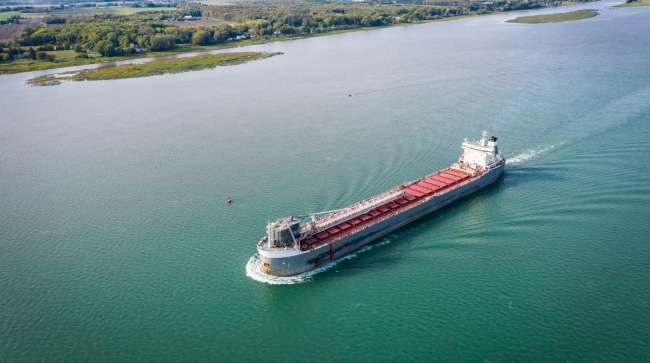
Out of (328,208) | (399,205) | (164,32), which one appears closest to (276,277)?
(328,208)

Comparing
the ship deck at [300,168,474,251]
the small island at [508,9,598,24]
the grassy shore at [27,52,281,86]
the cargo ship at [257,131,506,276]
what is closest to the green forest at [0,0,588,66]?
the grassy shore at [27,52,281,86]

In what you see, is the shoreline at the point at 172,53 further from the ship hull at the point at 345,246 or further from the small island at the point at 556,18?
the ship hull at the point at 345,246

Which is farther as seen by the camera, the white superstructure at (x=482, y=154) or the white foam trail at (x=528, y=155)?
the white foam trail at (x=528, y=155)

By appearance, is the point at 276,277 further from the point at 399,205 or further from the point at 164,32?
the point at 164,32

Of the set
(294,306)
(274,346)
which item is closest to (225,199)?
(294,306)

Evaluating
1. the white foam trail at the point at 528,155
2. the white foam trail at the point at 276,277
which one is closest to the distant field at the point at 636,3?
the white foam trail at the point at 528,155

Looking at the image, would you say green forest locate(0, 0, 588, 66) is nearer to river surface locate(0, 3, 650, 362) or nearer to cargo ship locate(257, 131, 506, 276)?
river surface locate(0, 3, 650, 362)

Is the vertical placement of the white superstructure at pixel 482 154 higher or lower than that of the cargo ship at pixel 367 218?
higher
